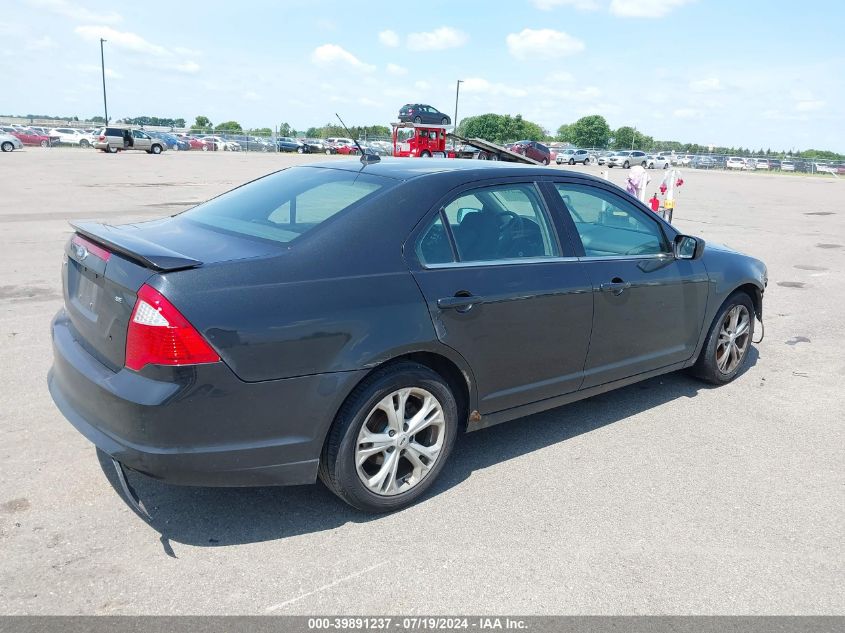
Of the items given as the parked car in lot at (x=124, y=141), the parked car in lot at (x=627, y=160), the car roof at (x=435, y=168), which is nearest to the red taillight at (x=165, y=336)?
the car roof at (x=435, y=168)

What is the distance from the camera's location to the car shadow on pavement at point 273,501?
10.5 feet

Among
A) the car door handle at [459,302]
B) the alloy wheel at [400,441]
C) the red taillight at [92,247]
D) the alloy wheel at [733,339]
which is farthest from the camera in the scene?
the alloy wheel at [733,339]

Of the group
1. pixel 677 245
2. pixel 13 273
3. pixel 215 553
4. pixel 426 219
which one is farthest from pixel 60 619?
pixel 13 273

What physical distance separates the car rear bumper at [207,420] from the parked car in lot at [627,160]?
5837cm

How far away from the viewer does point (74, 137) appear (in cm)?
5891

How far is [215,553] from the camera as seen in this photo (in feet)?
9.98

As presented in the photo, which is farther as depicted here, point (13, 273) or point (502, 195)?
point (13, 273)

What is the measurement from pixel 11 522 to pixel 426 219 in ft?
7.76

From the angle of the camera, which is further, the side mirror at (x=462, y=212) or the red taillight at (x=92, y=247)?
the side mirror at (x=462, y=212)

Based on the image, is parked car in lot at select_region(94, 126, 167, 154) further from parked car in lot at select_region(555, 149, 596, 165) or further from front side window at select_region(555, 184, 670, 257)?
front side window at select_region(555, 184, 670, 257)

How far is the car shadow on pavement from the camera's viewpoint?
3.21 m

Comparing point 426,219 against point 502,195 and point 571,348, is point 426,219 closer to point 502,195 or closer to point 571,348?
point 502,195

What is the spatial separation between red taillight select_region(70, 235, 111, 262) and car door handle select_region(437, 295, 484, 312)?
1.53 meters

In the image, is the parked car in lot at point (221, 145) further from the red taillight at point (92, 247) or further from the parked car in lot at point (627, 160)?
the red taillight at point (92, 247)
